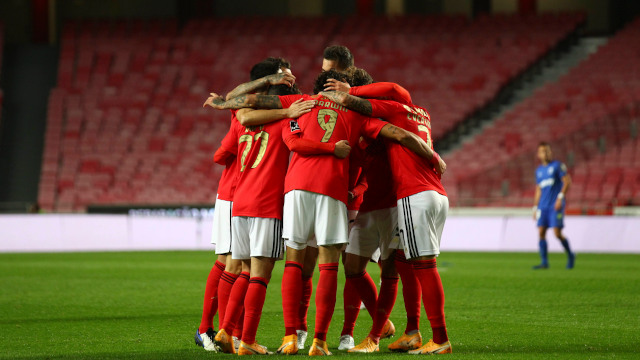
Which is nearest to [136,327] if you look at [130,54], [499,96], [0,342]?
[0,342]

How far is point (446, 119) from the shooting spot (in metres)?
24.7

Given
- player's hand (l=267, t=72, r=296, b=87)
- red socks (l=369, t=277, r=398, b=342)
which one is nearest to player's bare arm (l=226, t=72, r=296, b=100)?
player's hand (l=267, t=72, r=296, b=87)

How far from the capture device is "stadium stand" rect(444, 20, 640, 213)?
66.8ft

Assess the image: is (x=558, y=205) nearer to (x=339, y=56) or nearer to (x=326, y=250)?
(x=339, y=56)

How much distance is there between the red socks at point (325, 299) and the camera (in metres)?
5.11

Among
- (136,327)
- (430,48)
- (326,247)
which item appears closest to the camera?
(326,247)

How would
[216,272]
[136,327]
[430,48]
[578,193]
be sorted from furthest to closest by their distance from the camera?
[430,48] → [578,193] → [136,327] → [216,272]

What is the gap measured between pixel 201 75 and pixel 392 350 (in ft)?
75.0

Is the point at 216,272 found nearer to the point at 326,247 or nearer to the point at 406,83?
the point at 326,247

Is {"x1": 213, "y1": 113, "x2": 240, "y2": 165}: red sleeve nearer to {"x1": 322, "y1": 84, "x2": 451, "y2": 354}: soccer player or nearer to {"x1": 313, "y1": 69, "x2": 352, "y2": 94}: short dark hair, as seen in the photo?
{"x1": 313, "y1": 69, "x2": 352, "y2": 94}: short dark hair

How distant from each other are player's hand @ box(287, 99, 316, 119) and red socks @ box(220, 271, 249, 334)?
116cm

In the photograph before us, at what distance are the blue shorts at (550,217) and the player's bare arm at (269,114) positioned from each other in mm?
8753

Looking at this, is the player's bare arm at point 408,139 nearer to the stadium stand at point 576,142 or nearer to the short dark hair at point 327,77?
the short dark hair at point 327,77

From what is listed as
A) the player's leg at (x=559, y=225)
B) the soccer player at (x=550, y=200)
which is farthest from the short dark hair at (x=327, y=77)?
the player's leg at (x=559, y=225)
